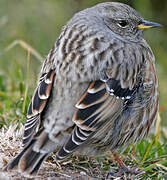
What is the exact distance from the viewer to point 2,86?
7.80 meters

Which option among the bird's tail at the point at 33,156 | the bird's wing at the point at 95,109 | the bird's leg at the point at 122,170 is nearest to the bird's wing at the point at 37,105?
the bird's tail at the point at 33,156

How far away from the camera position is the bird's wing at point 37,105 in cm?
537

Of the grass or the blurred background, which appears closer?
the grass

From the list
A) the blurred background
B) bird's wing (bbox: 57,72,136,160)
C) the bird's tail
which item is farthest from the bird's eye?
the blurred background

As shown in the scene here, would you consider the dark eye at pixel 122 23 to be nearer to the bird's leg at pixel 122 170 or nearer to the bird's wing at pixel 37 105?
the bird's wing at pixel 37 105

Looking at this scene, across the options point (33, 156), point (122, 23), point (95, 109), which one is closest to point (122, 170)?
point (95, 109)

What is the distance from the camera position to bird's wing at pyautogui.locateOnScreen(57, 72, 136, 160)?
518cm

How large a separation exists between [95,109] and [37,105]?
681 mm

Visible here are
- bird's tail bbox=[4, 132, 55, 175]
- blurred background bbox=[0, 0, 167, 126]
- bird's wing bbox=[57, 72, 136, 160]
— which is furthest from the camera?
blurred background bbox=[0, 0, 167, 126]

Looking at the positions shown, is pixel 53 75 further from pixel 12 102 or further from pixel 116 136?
pixel 12 102

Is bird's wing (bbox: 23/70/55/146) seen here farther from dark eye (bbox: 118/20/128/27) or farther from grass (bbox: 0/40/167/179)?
dark eye (bbox: 118/20/128/27)

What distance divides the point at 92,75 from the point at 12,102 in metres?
2.02

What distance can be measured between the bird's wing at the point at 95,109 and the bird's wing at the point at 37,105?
42 centimetres

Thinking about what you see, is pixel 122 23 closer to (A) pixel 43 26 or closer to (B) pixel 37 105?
(B) pixel 37 105
